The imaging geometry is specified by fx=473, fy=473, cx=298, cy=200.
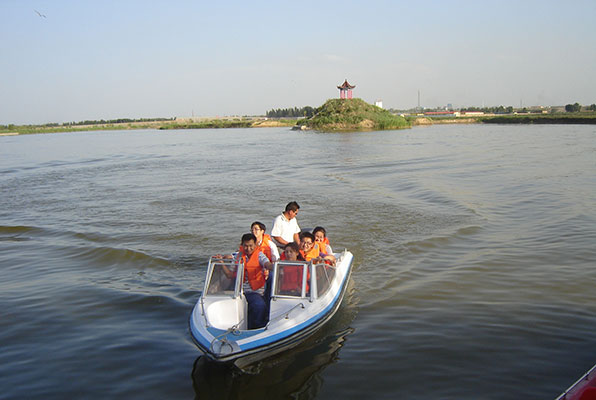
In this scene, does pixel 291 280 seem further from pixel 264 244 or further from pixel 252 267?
pixel 264 244

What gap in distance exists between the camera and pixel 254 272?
7.49m

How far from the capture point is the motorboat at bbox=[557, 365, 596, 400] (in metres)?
4.10

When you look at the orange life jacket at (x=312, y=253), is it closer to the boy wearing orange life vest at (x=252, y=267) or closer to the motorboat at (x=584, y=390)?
the boy wearing orange life vest at (x=252, y=267)

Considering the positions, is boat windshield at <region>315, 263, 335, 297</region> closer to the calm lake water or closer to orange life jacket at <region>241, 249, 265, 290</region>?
the calm lake water

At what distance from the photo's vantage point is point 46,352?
23.2ft

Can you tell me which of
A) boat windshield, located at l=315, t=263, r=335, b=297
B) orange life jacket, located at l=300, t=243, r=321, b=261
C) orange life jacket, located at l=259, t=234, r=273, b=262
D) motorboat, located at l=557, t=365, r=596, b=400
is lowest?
motorboat, located at l=557, t=365, r=596, b=400

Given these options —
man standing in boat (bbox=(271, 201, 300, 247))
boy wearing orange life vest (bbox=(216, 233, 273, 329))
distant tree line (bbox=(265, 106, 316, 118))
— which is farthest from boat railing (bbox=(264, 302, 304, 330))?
distant tree line (bbox=(265, 106, 316, 118))

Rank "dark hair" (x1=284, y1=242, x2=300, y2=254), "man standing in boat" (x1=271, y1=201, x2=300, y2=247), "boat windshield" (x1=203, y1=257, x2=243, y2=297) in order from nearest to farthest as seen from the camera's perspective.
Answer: "boat windshield" (x1=203, y1=257, x2=243, y2=297), "dark hair" (x1=284, y1=242, x2=300, y2=254), "man standing in boat" (x1=271, y1=201, x2=300, y2=247)

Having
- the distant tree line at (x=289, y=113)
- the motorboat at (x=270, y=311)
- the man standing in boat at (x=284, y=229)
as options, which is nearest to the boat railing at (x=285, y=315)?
the motorboat at (x=270, y=311)

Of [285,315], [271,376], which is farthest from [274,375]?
[285,315]

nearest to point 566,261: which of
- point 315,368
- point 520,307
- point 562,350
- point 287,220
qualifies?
point 520,307

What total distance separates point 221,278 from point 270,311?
90 cm

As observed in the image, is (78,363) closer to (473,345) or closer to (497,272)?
(473,345)

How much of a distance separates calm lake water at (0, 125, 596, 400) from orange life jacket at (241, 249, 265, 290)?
1.24 metres
